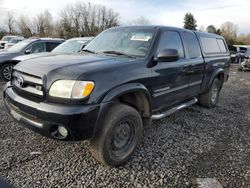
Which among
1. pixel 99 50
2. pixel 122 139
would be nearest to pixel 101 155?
pixel 122 139

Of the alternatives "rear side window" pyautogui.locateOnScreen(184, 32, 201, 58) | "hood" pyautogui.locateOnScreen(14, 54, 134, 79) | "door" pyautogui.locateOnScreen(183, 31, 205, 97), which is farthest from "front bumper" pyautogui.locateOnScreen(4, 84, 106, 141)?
"rear side window" pyautogui.locateOnScreen(184, 32, 201, 58)

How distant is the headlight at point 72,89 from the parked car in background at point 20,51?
6221 millimetres

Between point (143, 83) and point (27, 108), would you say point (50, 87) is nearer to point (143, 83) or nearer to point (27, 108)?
point (27, 108)

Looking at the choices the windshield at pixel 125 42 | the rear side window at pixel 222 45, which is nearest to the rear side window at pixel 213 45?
the rear side window at pixel 222 45

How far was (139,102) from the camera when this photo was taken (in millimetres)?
3441

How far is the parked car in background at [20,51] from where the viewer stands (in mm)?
7881

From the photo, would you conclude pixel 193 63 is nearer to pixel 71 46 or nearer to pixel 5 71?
pixel 71 46

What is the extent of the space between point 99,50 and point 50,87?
1.46 meters

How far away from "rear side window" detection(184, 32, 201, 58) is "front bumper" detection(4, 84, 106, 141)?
8.60 ft

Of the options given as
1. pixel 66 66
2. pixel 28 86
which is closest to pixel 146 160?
pixel 66 66

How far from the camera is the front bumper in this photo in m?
2.50

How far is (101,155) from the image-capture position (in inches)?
113

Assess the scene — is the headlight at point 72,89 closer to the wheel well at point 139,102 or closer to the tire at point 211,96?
the wheel well at point 139,102

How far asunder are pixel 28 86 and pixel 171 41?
241 cm
